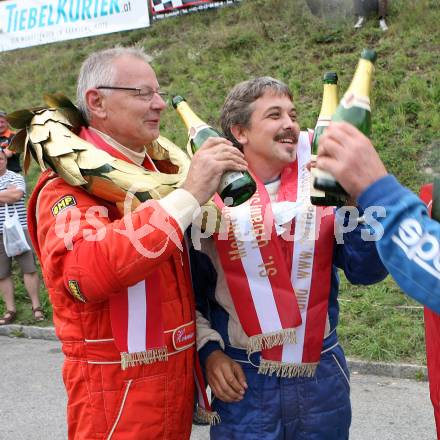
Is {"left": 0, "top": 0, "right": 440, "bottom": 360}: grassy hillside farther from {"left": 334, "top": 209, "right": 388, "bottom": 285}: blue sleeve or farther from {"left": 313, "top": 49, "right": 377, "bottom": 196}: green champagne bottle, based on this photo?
{"left": 313, "top": 49, "right": 377, "bottom": 196}: green champagne bottle

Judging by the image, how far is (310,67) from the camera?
10570mm

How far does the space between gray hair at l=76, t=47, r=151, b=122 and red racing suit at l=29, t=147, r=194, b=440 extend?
33 cm

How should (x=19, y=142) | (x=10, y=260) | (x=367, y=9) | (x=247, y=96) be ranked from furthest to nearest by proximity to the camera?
(x=367, y=9) < (x=10, y=260) < (x=247, y=96) < (x=19, y=142)

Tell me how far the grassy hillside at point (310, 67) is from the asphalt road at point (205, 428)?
1.41ft

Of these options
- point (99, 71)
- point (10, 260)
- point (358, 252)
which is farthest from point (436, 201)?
point (10, 260)

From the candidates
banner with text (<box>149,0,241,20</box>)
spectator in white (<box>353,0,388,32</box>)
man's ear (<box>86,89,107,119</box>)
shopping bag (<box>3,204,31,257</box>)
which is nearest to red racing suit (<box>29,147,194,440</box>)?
man's ear (<box>86,89,107,119</box>)

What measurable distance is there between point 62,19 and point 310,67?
5.91 meters

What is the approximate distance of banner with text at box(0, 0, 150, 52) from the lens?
13.0m

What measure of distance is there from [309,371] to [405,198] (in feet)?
3.31

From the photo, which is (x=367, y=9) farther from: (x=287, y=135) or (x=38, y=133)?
(x=38, y=133)

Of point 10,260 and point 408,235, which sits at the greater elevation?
point 408,235

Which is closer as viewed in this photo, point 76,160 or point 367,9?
point 76,160

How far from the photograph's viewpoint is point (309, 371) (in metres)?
2.33

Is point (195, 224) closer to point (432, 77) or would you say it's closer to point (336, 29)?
point (432, 77)
